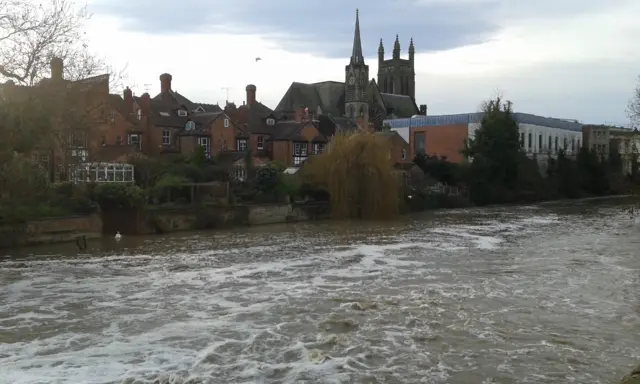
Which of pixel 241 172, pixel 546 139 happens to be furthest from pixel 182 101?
pixel 546 139

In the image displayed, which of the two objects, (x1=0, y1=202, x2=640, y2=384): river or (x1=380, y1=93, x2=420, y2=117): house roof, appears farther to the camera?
(x1=380, y1=93, x2=420, y2=117): house roof

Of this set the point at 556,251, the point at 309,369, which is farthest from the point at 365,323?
the point at 556,251

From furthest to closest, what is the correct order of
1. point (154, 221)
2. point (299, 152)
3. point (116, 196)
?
point (299, 152), point (154, 221), point (116, 196)

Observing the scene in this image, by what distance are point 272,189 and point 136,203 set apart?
996 centimetres

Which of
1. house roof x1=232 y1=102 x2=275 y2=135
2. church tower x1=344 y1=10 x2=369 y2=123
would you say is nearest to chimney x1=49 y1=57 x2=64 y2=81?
house roof x1=232 y1=102 x2=275 y2=135

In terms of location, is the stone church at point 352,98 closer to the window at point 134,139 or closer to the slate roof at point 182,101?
the slate roof at point 182,101

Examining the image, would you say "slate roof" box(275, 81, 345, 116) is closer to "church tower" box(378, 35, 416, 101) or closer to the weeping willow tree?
"church tower" box(378, 35, 416, 101)

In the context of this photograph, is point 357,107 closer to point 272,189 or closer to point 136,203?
point 272,189

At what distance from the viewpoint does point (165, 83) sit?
199 feet

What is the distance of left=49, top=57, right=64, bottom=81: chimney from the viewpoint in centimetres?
2789

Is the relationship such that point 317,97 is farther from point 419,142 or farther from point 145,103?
point 145,103

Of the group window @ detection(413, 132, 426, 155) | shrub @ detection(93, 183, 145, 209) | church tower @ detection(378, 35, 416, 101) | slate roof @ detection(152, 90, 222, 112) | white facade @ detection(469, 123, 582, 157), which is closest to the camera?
shrub @ detection(93, 183, 145, 209)

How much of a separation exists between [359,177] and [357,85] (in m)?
50.6

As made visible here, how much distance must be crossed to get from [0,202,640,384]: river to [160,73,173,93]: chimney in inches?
1358
